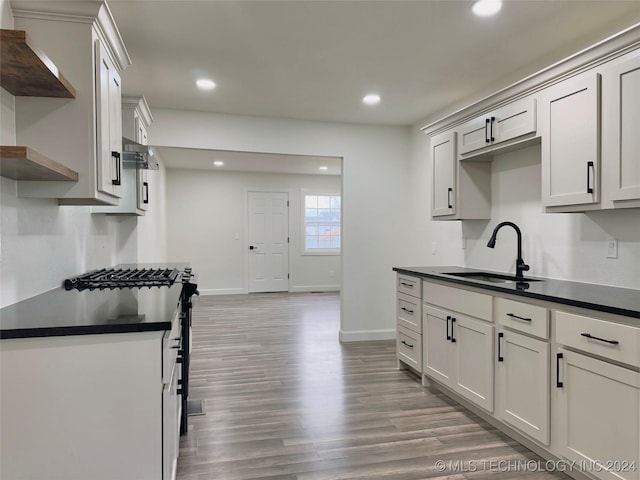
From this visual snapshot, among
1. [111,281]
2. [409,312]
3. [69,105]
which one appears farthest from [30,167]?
[409,312]

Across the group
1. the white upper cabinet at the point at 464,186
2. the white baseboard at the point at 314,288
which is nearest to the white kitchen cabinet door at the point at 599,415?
the white upper cabinet at the point at 464,186

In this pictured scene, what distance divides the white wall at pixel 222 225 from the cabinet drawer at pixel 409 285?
510 cm

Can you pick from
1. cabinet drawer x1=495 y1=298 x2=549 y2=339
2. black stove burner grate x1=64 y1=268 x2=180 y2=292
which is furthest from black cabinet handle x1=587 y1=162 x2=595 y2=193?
black stove burner grate x1=64 y1=268 x2=180 y2=292

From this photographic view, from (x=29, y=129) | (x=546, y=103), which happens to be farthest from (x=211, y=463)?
(x=546, y=103)

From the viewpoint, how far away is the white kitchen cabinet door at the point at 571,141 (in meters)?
2.18

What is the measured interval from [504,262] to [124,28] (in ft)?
10.5

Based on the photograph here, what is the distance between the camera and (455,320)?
2896mm

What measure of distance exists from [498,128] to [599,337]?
5.36 ft

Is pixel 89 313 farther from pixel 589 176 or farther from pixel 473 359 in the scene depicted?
pixel 589 176

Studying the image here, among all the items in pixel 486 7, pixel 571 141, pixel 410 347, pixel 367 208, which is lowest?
pixel 410 347

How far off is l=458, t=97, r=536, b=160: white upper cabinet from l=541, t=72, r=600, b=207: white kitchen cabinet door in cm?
13

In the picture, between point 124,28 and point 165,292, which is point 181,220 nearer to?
point 124,28

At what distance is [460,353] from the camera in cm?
285

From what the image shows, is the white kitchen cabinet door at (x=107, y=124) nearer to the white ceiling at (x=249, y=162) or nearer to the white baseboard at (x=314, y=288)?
the white ceiling at (x=249, y=162)
